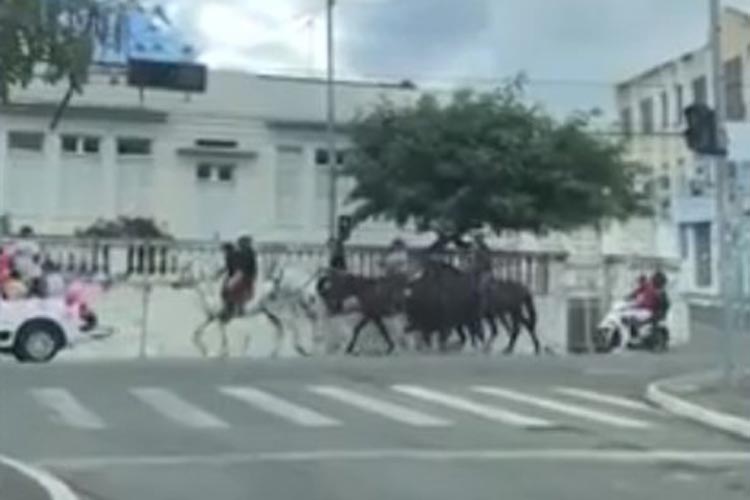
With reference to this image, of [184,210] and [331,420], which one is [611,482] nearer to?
[331,420]

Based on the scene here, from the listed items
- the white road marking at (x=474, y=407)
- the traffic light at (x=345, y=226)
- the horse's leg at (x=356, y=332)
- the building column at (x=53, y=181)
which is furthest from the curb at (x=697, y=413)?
the building column at (x=53, y=181)

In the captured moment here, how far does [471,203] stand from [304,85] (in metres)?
7.62

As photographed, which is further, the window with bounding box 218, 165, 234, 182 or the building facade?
the building facade

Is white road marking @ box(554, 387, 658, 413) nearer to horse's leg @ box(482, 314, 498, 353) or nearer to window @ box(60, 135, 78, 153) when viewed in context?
horse's leg @ box(482, 314, 498, 353)

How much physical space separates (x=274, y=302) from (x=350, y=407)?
14.7 m

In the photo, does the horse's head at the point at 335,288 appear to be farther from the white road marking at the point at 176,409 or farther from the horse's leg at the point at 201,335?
the white road marking at the point at 176,409

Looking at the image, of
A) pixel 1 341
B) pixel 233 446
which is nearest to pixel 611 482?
pixel 233 446

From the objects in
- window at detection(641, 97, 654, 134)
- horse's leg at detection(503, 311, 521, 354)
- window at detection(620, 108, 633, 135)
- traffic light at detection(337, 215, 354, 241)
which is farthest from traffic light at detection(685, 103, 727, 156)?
window at detection(641, 97, 654, 134)

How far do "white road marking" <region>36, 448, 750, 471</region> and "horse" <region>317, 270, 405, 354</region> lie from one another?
63.5 ft

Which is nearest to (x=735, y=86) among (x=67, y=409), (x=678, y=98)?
(x=678, y=98)

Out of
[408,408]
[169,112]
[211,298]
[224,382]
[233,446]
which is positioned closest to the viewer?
[233,446]

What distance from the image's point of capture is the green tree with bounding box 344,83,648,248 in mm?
38344

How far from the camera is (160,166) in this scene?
1640 inches

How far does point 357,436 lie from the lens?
54.6ft
